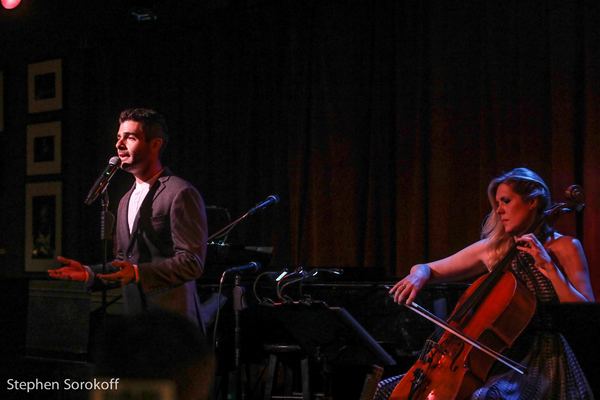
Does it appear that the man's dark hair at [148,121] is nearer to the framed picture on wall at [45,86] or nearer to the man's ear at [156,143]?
the man's ear at [156,143]

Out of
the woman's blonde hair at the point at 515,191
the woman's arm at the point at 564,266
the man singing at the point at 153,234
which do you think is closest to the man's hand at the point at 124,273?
the man singing at the point at 153,234

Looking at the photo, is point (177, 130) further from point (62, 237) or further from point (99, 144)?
point (62, 237)

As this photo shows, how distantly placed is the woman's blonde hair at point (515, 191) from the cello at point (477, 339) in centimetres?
25

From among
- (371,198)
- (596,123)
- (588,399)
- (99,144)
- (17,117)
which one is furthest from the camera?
(17,117)

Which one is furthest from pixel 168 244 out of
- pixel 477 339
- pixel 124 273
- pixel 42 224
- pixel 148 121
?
pixel 42 224

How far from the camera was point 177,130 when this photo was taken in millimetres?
6672

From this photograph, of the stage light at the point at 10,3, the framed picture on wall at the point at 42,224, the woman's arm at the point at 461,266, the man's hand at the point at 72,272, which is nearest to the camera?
the man's hand at the point at 72,272

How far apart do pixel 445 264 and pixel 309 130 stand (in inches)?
105

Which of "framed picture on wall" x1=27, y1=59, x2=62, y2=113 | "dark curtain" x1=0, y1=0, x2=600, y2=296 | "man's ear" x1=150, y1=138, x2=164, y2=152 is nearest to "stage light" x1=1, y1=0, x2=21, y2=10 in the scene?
"dark curtain" x1=0, y1=0, x2=600, y2=296

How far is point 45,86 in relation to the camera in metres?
7.38

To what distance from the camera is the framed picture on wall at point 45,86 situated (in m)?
7.28

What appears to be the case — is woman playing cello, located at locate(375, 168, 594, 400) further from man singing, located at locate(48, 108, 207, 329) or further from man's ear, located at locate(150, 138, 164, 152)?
man's ear, located at locate(150, 138, 164, 152)

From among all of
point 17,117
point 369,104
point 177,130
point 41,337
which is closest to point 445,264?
point 369,104

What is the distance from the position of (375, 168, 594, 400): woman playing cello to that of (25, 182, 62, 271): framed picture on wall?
4725mm
